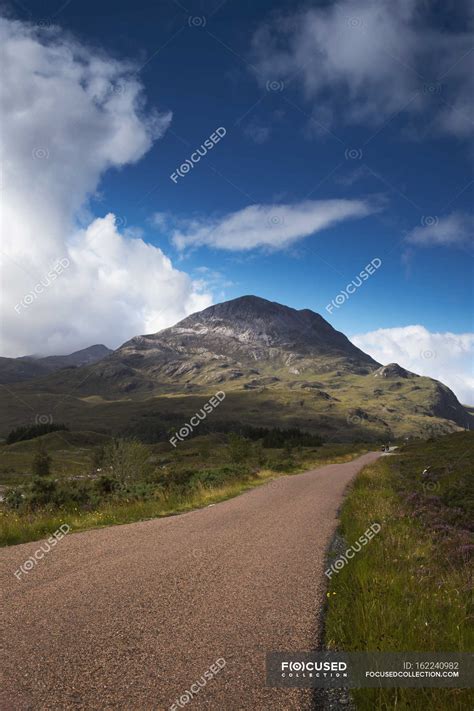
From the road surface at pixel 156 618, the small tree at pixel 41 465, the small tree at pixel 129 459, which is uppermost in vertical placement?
the road surface at pixel 156 618

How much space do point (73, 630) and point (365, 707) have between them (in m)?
3.94

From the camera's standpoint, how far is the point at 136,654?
5277 mm

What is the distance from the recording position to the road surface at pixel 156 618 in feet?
15.1

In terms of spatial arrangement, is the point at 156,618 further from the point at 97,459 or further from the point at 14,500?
the point at 97,459

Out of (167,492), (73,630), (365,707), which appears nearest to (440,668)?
(365,707)

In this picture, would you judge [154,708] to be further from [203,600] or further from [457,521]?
[457,521]

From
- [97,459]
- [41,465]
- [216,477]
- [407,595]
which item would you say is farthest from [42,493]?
[97,459]

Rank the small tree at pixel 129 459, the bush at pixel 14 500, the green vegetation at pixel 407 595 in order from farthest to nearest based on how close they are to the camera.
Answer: the small tree at pixel 129 459 < the bush at pixel 14 500 < the green vegetation at pixel 407 595

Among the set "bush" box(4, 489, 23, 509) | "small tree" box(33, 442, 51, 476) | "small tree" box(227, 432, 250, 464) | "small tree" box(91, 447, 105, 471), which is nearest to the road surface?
"bush" box(4, 489, 23, 509)

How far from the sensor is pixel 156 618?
6348mm

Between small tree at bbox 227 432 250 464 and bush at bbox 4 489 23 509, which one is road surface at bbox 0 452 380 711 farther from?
small tree at bbox 227 432 250 464

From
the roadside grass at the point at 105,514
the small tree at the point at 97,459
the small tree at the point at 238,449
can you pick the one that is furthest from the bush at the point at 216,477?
the small tree at the point at 97,459

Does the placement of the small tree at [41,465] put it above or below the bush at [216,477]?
below

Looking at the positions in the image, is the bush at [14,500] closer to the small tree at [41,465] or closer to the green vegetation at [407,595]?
the green vegetation at [407,595]
